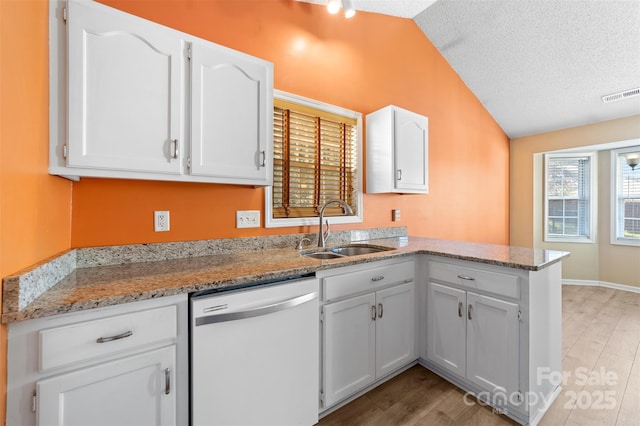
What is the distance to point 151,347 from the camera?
1099 millimetres

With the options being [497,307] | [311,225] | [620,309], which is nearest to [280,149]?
[311,225]

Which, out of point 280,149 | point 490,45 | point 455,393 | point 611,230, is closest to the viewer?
point 455,393

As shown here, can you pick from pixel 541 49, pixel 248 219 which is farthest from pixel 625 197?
pixel 248 219

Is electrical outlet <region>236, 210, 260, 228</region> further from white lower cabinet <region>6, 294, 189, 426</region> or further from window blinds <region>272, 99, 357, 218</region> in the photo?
white lower cabinet <region>6, 294, 189, 426</region>

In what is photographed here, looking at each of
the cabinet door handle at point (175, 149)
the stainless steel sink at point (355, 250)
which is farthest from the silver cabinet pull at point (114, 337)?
the stainless steel sink at point (355, 250)

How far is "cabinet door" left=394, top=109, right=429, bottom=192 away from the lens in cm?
250

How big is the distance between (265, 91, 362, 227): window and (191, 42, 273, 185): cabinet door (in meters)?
0.42

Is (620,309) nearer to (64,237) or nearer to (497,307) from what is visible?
(497,307)

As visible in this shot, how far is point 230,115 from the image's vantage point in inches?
63.6

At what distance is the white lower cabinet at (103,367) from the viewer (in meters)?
0.90

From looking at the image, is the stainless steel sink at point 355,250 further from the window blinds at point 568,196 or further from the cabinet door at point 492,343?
the window blinds at point 568,196

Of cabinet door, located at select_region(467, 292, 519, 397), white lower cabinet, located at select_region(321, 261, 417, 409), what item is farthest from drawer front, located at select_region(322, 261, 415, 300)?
cabinet door, located at select_region(467, 292, 519, 397)

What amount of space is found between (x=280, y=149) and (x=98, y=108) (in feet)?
3.79

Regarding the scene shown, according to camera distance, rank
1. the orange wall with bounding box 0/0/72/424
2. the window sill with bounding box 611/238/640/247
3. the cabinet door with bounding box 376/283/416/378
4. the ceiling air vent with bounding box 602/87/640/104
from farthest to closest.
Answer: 1. the window sill with bounding box 611/238/640/247
2. the ceiling air vent with bounding box 602/87/640/104
3. the cabinet door with bounding box 376/283/416/378
4. the orange wall with bounding box 0/0/72/424
